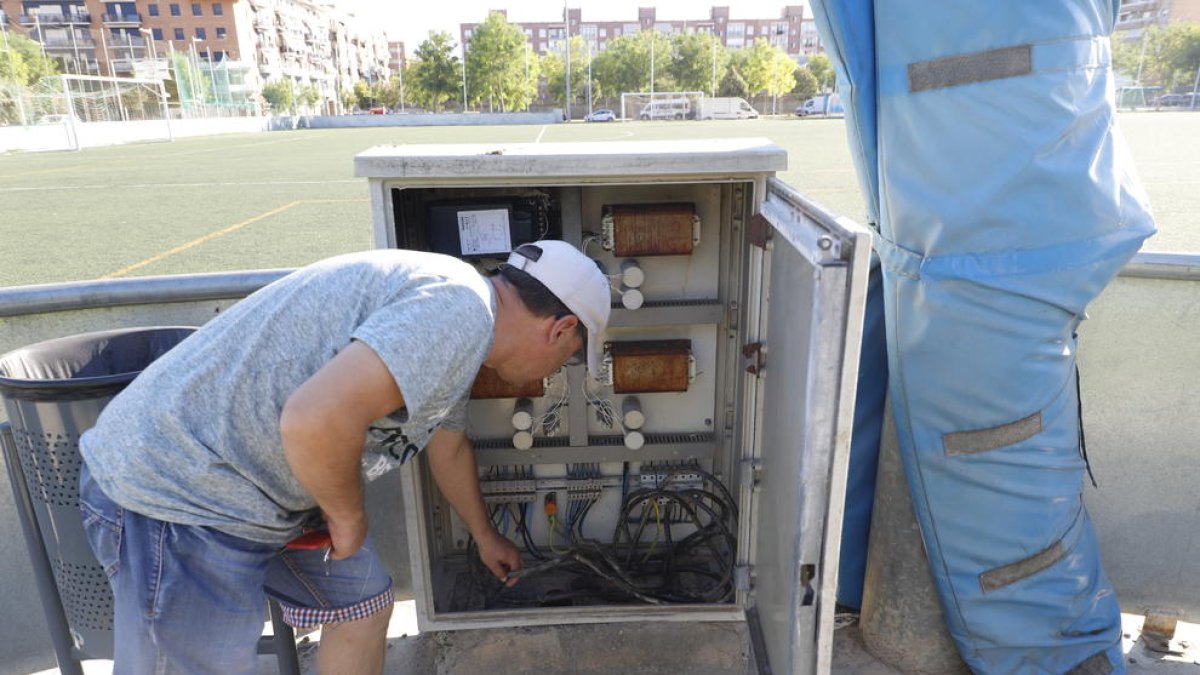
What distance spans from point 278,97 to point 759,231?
190 feet

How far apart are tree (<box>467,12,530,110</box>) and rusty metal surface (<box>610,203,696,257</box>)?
55689mm

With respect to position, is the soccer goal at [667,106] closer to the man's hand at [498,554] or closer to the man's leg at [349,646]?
the man's hand at [498,554]

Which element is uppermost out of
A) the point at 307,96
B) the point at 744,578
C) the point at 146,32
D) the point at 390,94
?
the point at 146,32

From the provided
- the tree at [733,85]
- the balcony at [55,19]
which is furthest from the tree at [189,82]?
the tree at [733,85]

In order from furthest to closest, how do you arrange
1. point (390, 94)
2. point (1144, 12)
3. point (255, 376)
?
1. point (390, 94)
2. point (1144, 12)
3. point (255, 376)

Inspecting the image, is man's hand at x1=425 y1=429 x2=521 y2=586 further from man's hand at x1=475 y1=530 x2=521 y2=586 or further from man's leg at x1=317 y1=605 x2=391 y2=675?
man's leg at x1=317 y1=605 x2=391 y2=675

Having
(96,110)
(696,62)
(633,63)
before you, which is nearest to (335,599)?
(96,110)

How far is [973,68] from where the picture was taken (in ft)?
5.59

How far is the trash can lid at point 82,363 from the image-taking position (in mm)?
1718

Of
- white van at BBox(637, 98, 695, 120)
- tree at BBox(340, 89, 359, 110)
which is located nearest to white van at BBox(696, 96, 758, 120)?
white van at BBox(637, 98, 695, 120)

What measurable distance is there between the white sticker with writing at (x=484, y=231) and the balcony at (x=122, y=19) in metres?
68.7

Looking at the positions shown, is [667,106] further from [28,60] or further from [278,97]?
[28,60]

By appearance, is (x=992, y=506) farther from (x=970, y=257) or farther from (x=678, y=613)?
(x=678, y=613)

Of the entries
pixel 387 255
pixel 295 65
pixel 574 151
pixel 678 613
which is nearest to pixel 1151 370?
pixel 678 613
